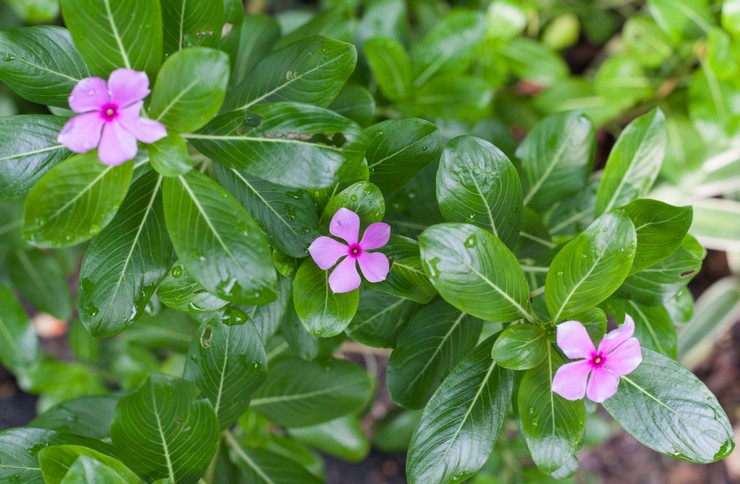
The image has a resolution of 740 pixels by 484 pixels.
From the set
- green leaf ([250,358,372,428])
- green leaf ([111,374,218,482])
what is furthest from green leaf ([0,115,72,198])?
green leaf ([250,358,372,428])

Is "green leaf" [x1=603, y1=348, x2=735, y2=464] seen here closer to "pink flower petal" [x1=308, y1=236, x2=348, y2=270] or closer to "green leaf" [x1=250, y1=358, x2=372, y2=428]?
"pink flower petal" [x1=308, y1=236, x2=348, y2=270]

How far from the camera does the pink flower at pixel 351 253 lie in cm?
100

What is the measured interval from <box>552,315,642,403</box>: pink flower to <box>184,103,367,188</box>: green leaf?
0.42 meters

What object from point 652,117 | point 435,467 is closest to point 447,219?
point 435,467

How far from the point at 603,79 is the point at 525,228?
3.47ft

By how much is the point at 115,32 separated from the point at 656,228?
35.4 inches

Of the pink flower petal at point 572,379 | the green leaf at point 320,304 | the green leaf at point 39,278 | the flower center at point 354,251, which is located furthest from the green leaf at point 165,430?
the green leaf at point 39,278

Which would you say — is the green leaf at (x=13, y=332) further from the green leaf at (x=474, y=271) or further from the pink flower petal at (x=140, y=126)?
the green leaf at (x=474, y=271)

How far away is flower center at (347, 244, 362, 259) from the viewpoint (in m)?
1.01

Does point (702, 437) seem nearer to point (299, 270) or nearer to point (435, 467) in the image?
point (435, 467)

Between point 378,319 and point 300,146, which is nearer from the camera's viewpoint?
point 300,146

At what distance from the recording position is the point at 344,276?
3.33 ft

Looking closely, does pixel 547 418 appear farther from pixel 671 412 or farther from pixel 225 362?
pixel 225 362

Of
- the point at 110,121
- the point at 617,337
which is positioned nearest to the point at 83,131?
the point at 110,121
